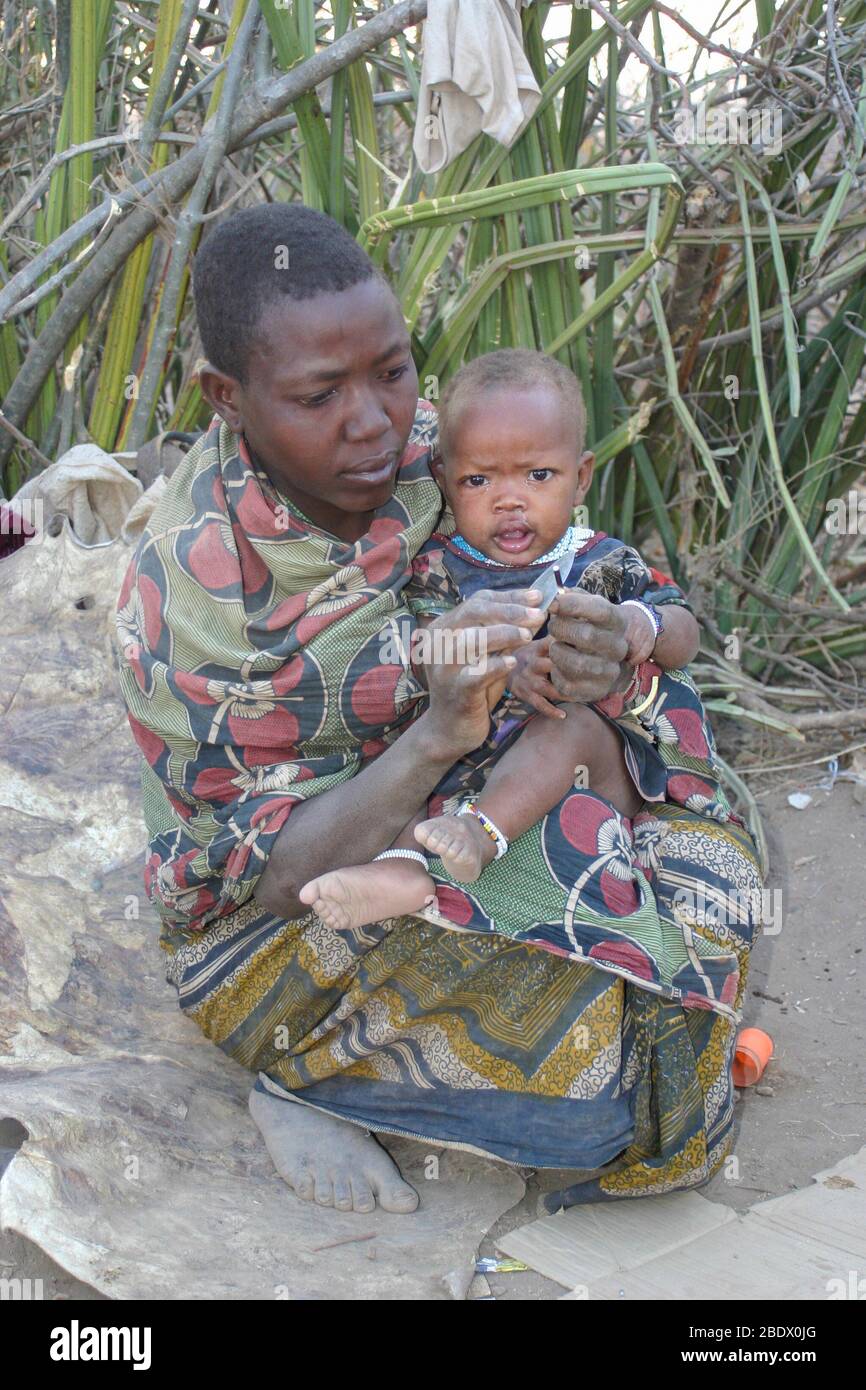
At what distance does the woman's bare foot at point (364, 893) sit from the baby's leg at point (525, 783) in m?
0.06

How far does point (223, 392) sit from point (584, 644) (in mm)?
666

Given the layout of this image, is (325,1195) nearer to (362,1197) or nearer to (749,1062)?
(362,1197)

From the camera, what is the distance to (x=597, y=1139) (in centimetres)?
188

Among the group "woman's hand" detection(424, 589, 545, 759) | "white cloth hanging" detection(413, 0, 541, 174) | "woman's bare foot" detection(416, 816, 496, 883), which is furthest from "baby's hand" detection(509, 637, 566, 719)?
"white cloth hanging" detection(413, 0, 541, 174)

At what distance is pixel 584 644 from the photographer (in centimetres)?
186

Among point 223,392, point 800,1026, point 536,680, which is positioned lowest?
point 800,1026

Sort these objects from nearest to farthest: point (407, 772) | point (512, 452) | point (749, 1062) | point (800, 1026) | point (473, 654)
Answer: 1. point (473, 654)
2. point (407, 772)
3. point (512, 452)
4. point (749, 1062)
5. point (800, 1026)

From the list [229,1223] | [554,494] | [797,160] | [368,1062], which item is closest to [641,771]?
[554,494]

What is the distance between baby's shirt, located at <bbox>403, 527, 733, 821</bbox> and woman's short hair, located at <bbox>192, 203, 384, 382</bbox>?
43cm

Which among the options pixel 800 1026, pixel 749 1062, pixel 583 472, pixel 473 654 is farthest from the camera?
pixel 800 1026

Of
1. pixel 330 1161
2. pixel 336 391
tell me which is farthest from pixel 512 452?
pixel 330 1161

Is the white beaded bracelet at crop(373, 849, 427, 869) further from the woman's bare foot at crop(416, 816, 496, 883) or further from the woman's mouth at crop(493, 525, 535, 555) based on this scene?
the woman's mouth at crop(493, 525, 535, 555)

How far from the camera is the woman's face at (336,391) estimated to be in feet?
6.04
